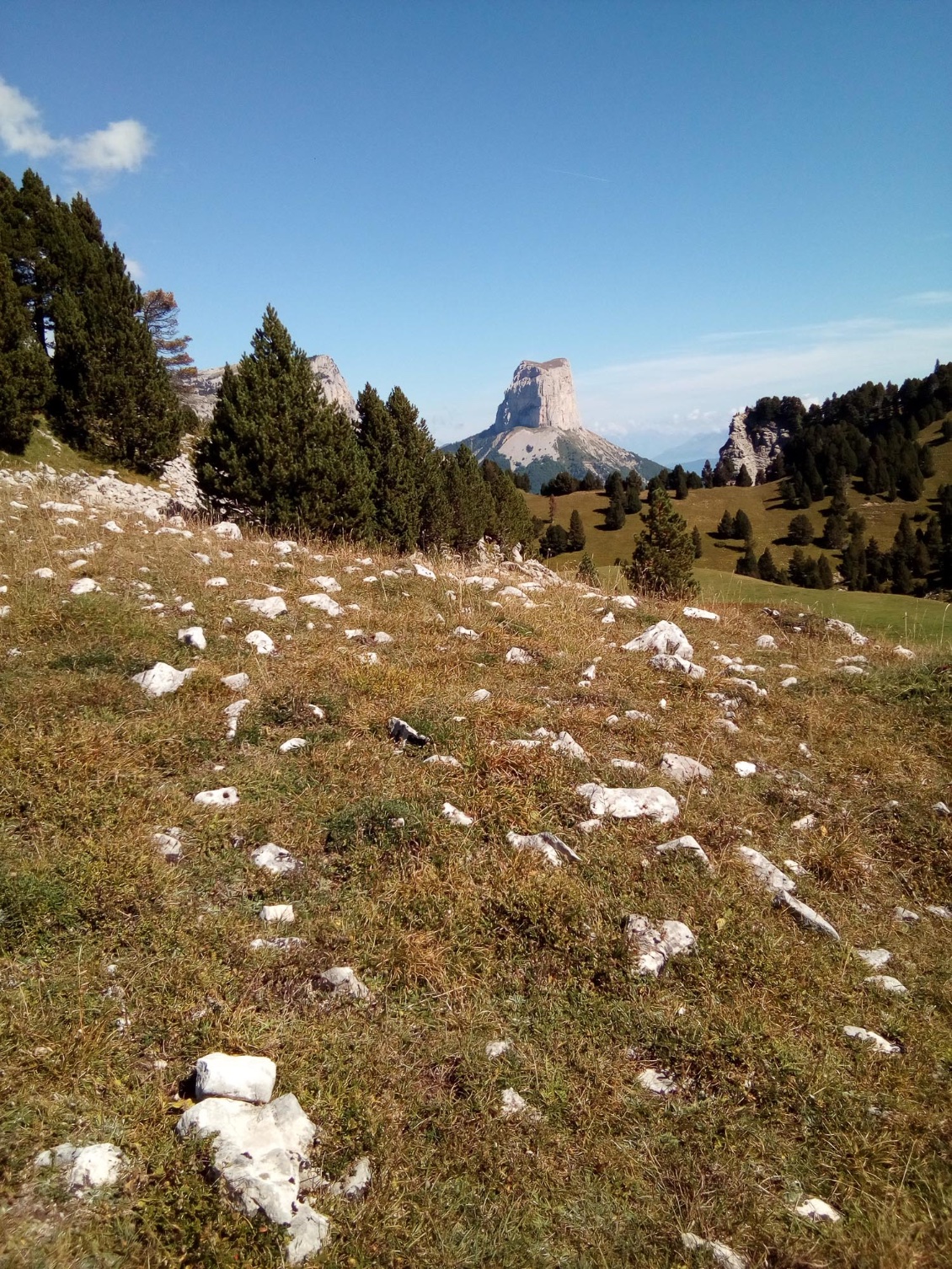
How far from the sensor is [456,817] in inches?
192

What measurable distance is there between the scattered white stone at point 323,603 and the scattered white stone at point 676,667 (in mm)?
4260

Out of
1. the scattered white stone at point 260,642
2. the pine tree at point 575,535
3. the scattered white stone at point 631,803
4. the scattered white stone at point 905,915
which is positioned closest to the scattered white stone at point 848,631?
the scattered white stone at point 905,915

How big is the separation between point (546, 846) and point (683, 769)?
182cm

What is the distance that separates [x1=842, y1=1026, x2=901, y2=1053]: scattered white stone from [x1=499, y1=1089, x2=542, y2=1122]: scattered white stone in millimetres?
1738

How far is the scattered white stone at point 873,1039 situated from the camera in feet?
11.0

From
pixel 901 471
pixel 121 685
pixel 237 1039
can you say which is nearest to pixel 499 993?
pixel 237 1039

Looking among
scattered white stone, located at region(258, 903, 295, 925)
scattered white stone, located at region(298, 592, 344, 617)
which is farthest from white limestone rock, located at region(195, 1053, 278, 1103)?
scattered white stone, located at region(298, 592, 344, 617)

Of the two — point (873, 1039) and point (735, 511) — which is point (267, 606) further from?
point (735, 511)

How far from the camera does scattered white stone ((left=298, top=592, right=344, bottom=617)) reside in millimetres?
8953

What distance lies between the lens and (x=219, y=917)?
3.75 metres

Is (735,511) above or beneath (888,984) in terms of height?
above

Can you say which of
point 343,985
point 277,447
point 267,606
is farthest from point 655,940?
point 277,447

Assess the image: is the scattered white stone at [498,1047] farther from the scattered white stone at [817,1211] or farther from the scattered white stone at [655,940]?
the scattered white stone at [817,1211]

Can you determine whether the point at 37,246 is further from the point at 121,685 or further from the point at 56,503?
the point at 121,685
